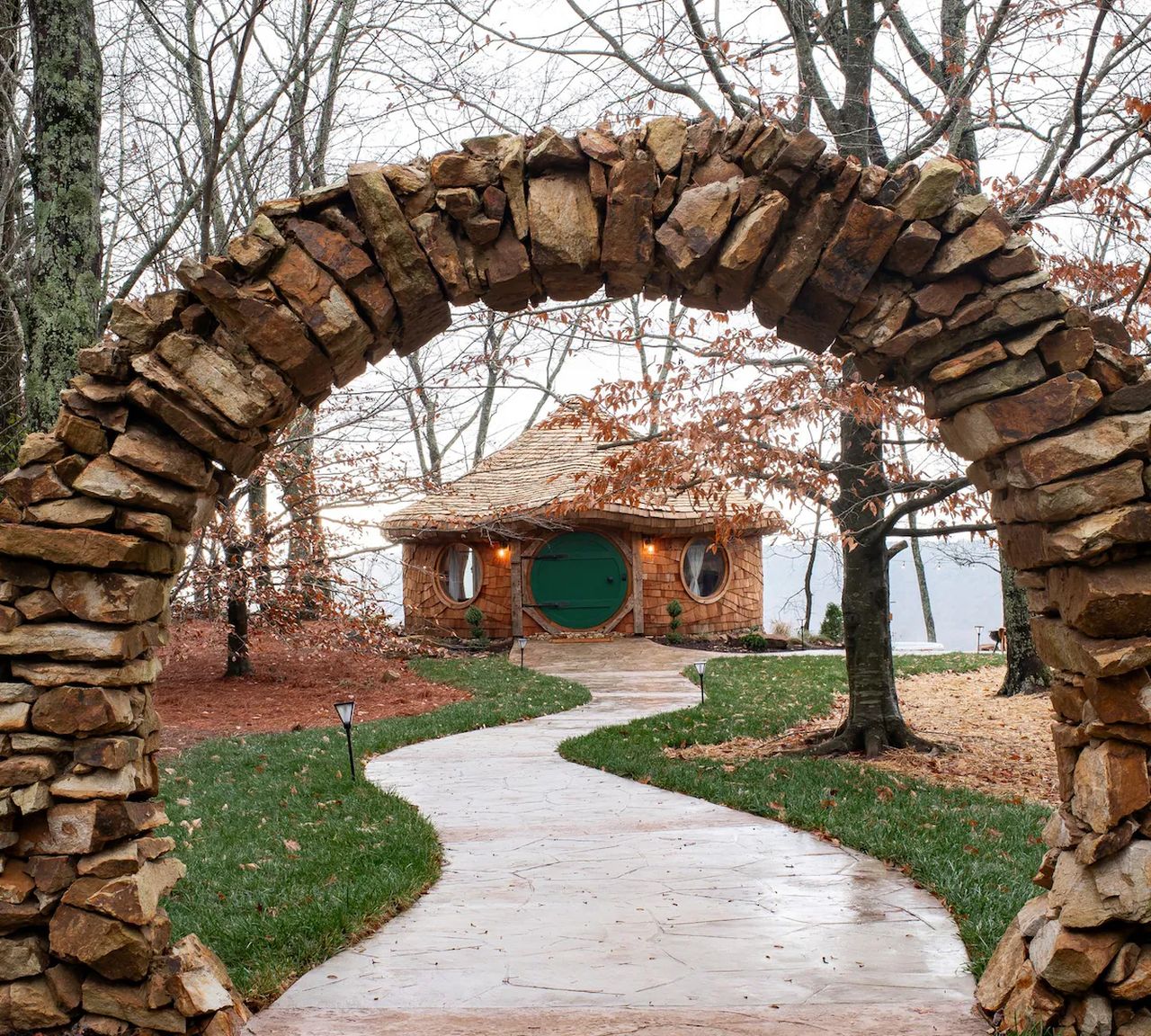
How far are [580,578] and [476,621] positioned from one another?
2.34 metres

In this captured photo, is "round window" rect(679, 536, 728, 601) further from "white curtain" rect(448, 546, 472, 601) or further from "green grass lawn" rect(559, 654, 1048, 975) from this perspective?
"green grass lawn" rect(559, 654, 1048, 975)

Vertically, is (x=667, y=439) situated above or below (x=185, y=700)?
above

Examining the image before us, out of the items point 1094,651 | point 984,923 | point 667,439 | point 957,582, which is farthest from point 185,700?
point 957,582

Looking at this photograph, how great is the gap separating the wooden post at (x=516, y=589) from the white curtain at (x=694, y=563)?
3.55 meters

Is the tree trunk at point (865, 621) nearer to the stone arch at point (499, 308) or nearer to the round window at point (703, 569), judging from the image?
the stone arch at point (499, 308)

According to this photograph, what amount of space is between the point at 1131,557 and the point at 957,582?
115 metres

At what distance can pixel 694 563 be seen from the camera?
21219 millimetres

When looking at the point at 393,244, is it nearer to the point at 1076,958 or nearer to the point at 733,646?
the point at 1076,958

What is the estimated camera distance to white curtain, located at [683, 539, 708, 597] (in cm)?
2098

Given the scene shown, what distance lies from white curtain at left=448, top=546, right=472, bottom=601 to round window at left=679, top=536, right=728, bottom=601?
4.72m

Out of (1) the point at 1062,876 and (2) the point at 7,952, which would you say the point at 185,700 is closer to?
(2) the point at 7,952

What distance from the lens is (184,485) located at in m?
3.92

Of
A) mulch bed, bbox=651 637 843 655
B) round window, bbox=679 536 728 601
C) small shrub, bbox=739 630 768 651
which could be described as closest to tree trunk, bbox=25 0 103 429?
mulch bed, bbox=651 637 843 655

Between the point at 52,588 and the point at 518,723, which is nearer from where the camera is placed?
the point at 52,588
